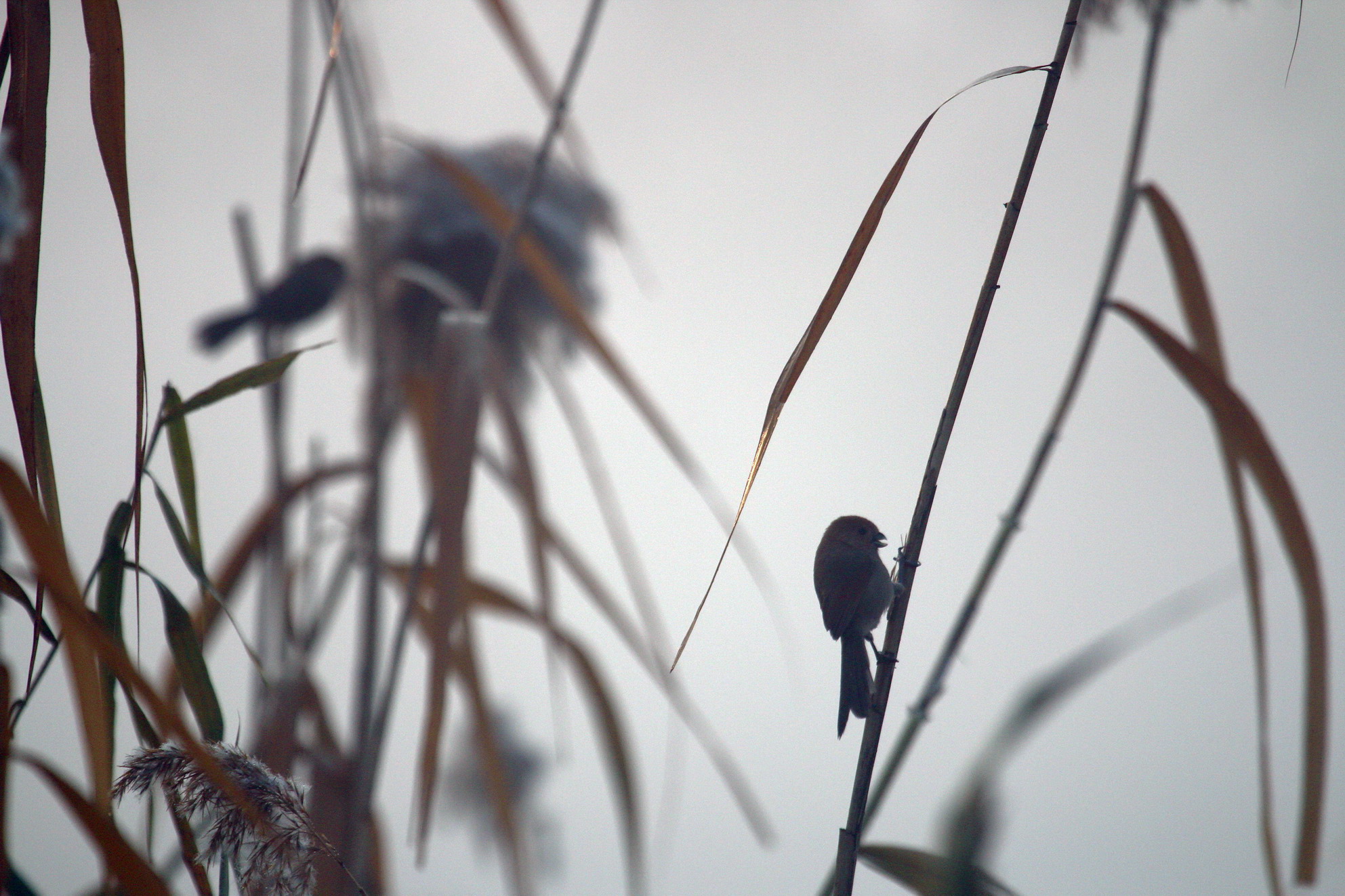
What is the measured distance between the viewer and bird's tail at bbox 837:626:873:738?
585 millimetres

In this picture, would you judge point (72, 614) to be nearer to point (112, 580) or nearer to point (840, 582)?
point (112, 580)

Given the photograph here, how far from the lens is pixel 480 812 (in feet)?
6.11

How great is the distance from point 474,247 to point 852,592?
1.15 m

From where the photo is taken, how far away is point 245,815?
477 millimetres

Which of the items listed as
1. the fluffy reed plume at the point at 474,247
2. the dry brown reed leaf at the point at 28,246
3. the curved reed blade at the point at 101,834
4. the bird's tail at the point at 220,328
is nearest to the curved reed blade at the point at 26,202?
the dry brown reed leaf at the point at 28,246

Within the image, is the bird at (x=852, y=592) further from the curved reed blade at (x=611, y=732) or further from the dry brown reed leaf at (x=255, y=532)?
the dry brown reed leaf at (x=255, y=532)

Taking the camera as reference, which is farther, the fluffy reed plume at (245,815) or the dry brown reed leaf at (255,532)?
the dry brown reed leaf at (255,532)

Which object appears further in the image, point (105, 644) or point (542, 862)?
point (542, 862)

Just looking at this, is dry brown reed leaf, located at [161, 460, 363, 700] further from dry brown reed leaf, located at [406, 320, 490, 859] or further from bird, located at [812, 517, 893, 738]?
bird, located at [812, 517, 893, 738]

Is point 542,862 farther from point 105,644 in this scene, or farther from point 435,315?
point 105,644

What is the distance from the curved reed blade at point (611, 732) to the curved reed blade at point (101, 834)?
19.4 inches

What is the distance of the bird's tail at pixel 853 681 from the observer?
59 cm

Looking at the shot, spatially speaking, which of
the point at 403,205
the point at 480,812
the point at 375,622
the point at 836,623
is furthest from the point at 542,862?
the point at 836,623

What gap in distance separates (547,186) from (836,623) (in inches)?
51.6
